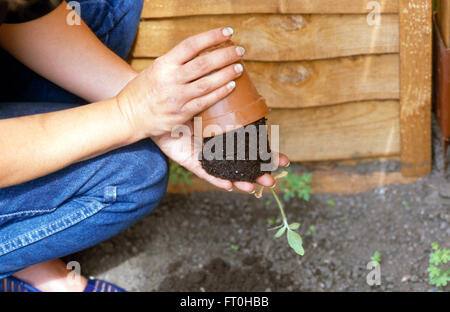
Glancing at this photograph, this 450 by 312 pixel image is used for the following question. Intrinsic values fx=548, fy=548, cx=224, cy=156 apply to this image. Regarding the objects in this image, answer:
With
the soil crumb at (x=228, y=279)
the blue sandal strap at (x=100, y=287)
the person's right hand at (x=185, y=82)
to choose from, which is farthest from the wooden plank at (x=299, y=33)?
the blue sandal strap at (x=100, y=287)

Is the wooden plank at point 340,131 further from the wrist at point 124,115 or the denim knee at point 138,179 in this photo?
the wrist at point 124,115

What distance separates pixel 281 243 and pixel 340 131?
0.49 metres

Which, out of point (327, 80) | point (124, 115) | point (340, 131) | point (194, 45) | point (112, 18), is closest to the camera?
point (194, 45)

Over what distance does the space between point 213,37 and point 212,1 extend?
2.11ft

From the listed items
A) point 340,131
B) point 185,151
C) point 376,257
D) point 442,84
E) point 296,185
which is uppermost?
point 442,84

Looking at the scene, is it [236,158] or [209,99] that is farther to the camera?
[236,158]

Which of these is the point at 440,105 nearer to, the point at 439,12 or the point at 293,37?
the point at 439,12

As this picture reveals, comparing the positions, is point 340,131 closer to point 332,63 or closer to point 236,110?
point 332,63

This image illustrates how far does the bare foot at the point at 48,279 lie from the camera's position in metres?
1.92

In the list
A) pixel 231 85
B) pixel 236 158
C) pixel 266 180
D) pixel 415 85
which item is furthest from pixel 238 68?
pixel 415 85

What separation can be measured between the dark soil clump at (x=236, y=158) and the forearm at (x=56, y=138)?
208mm

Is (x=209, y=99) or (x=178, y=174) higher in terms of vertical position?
(x=209, y=99)

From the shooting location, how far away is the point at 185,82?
1.30 metres

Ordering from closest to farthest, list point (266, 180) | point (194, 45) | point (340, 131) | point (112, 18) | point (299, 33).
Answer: point (194, 45) < point (266, 180) < point (112, 18) < point (299, 33) < point (340, 131)
